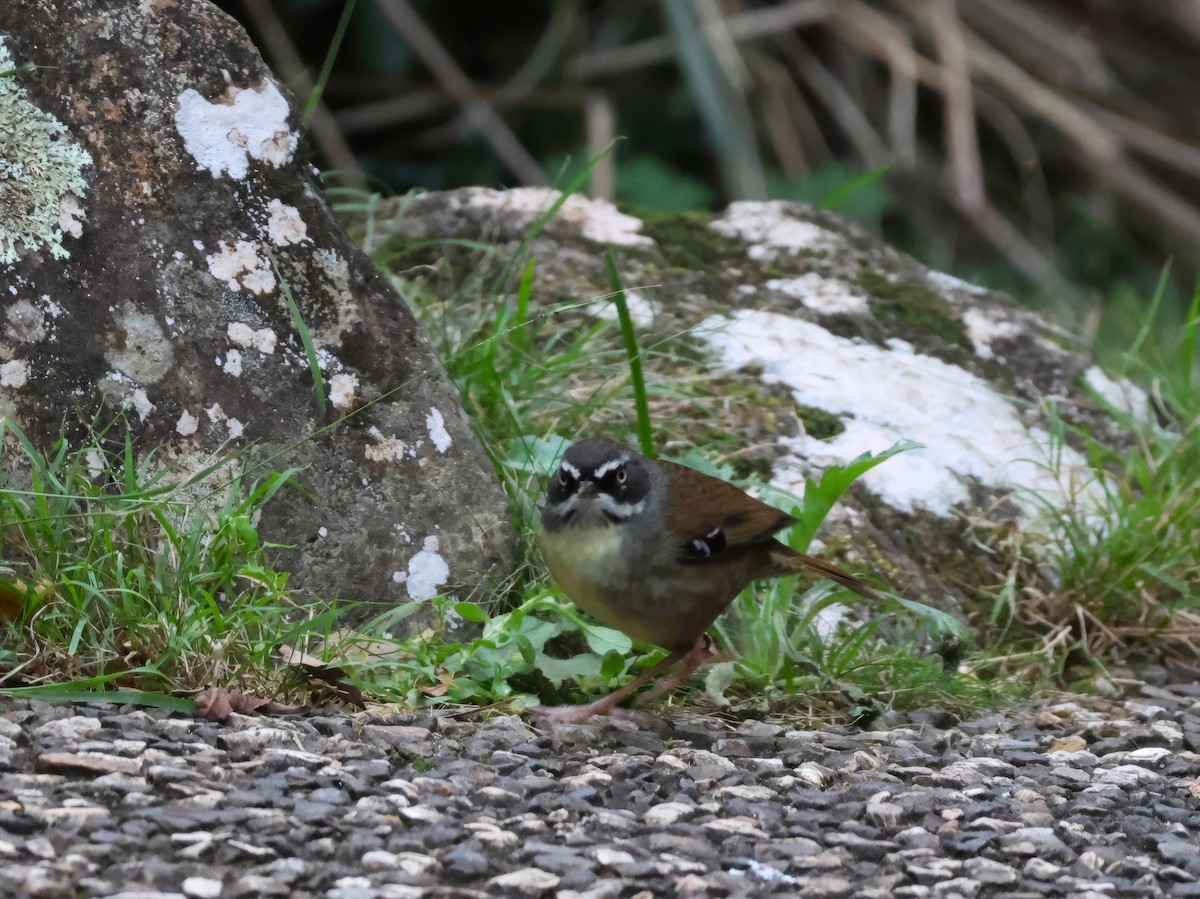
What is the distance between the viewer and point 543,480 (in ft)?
14.1

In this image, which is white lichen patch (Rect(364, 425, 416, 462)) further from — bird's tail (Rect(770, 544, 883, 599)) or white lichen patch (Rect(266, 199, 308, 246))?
bird's tail (Rect(770, 544, 883, 599))

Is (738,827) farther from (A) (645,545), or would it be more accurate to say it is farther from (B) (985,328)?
(B) (985,328)

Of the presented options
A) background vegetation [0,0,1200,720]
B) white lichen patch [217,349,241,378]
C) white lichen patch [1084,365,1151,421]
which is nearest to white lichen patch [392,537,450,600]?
background vegetation [0,0,1200,720]

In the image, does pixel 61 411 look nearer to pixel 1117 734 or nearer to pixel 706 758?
pixel 706 758

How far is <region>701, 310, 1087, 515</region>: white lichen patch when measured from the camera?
505 centimetres

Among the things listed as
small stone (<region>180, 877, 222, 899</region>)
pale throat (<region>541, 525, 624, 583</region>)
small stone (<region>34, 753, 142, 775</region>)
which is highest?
pale throat (<region>541, 525, 624, 583</region>)

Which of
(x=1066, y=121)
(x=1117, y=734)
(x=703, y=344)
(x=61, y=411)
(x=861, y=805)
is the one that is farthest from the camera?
(x=1066, y=121)

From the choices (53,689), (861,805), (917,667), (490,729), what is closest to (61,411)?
(53,689)

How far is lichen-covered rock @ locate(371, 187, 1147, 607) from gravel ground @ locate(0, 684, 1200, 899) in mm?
1351

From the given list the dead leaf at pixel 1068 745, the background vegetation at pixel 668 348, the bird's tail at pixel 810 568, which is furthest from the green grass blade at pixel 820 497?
the dead leaf at pixel 1068 745

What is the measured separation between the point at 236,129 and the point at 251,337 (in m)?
0.56

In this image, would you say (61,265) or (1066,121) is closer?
(61,265)

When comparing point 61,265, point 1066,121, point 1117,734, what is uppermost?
point 1066,121

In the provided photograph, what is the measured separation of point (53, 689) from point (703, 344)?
2963 mm
